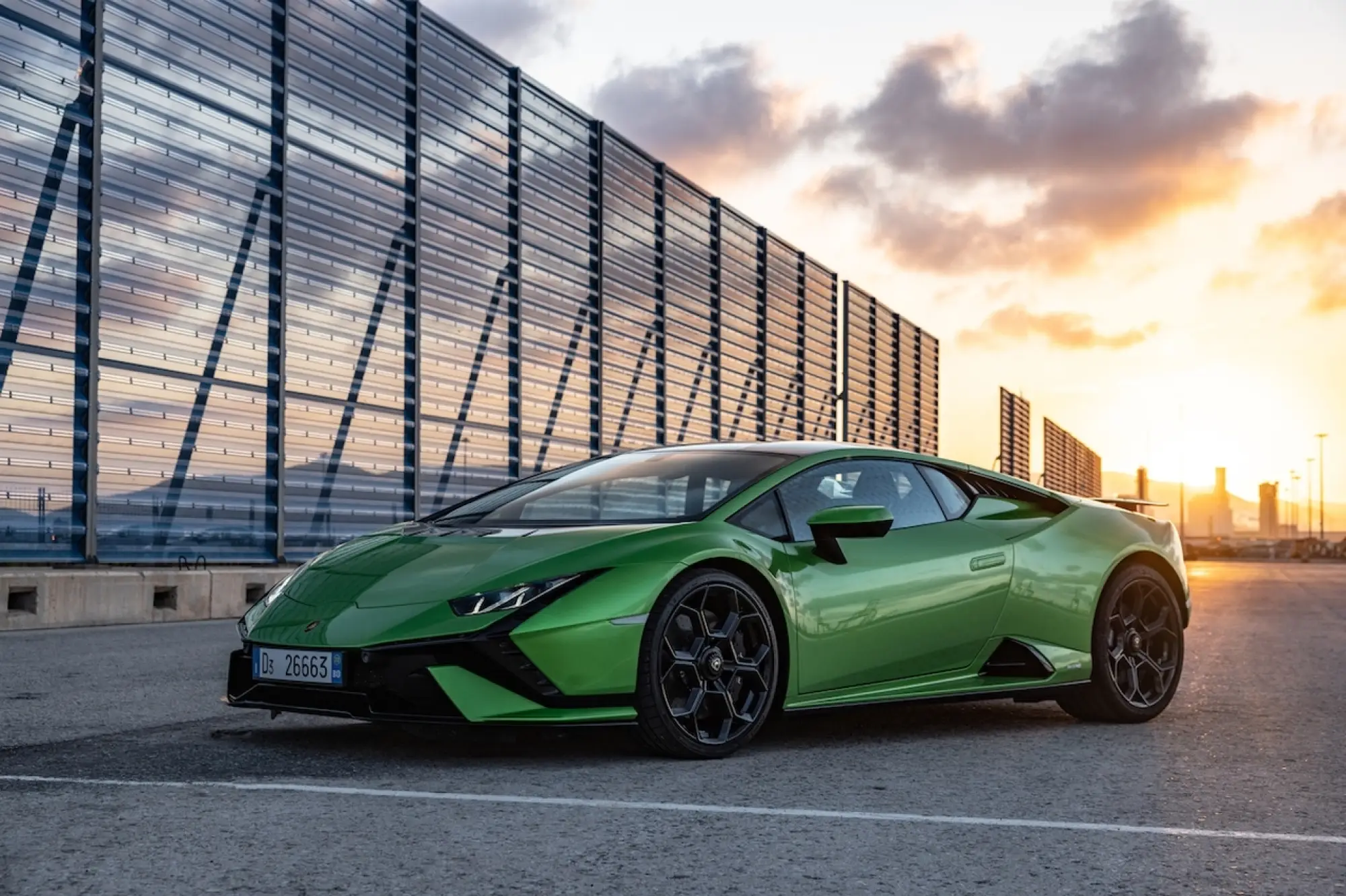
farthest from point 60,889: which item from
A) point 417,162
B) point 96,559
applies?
point 417,162

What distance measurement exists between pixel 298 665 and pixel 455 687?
643mm

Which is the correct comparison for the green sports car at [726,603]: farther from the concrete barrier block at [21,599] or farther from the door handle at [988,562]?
the concrete barrier block at [21,599]

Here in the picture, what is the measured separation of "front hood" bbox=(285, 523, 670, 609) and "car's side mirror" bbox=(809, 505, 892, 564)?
0.72 meters

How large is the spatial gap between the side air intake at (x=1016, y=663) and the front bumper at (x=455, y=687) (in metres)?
2.03

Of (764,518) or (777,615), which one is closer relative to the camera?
(777,615)

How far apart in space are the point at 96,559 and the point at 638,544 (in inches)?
363

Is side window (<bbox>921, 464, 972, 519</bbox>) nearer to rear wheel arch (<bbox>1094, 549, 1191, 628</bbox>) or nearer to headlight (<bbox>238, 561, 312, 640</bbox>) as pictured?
rear wheel arch (<bbox>1094, 549, 1191, 628</bbox>)

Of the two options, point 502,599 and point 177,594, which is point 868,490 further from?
point 177,594

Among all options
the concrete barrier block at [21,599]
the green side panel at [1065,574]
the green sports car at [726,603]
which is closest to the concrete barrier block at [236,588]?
the concrete barrier block at [21,599]

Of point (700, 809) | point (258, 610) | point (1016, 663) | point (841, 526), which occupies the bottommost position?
point (700, 809)

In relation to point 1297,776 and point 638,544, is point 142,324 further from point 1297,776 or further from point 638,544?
point 1297,776

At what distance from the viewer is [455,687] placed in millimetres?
5020

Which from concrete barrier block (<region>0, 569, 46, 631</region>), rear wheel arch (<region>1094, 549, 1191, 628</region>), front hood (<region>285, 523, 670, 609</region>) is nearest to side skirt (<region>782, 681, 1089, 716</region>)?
rear wheel arch (<region>1094, 549, 1191, 628</region>)

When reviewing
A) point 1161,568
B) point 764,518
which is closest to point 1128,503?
point 1161,568
